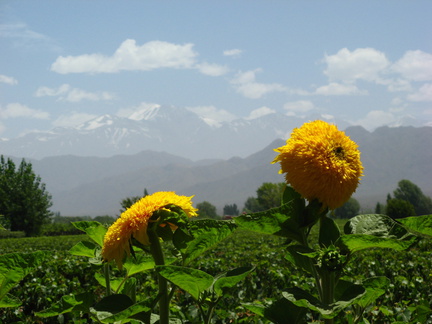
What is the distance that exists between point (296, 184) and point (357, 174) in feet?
0.60

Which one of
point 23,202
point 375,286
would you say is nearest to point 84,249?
point 375,286

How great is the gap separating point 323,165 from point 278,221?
0.21 meters

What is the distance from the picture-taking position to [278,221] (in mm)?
1233

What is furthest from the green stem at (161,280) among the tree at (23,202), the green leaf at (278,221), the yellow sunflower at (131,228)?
the tree at (23,202)

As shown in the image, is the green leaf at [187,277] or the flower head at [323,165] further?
the flower head at [323,165]

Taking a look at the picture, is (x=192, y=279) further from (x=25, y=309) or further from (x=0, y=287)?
(x=25, y=309)

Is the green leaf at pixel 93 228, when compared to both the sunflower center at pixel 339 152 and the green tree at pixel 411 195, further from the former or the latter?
the green tree at pixel 411 195

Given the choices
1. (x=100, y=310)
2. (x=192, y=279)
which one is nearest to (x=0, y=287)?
(x=100, y=310)

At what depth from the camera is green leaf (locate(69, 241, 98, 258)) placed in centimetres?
162

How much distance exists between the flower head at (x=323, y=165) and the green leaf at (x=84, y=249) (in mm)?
860

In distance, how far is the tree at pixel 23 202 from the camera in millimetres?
39562

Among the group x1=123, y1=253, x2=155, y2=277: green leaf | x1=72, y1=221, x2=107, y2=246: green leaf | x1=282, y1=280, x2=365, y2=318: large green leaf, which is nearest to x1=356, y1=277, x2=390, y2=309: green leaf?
x1=282, y1=280, x2=365, y2=318: large green leaf

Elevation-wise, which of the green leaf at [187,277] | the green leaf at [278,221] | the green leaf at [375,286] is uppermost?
the green leaf at [278,221]

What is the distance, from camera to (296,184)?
1.22 m
